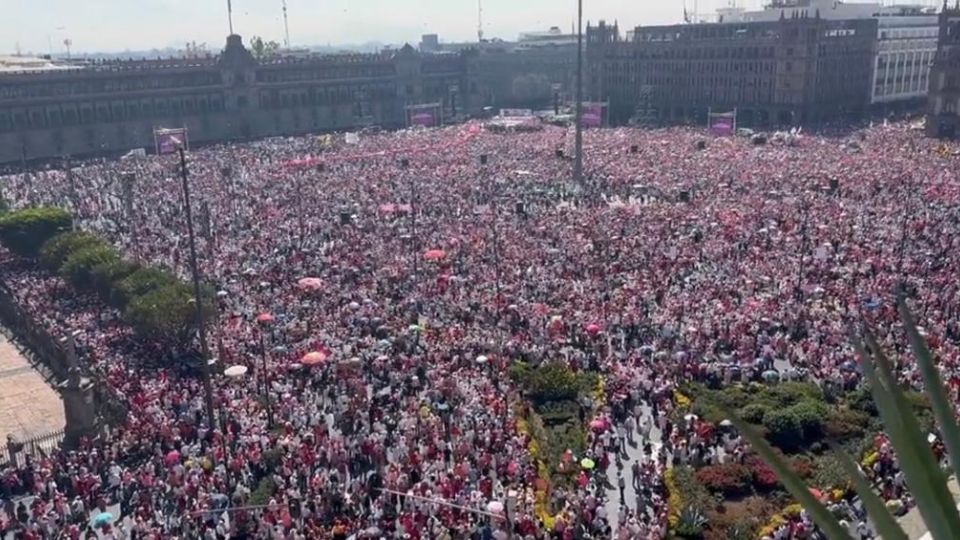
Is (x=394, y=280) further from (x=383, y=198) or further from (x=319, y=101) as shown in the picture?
(x=319, y=101)

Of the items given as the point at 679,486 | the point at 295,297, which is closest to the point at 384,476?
the point at 679,486

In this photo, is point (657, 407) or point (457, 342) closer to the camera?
point (657, 407)

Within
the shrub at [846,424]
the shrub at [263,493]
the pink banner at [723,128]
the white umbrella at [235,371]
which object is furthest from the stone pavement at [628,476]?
the pink banner at [723,128]

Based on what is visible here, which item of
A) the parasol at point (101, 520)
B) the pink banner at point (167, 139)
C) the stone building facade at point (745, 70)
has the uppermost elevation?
the stone building facade at point (745, 70)

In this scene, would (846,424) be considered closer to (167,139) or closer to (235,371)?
(235,371)

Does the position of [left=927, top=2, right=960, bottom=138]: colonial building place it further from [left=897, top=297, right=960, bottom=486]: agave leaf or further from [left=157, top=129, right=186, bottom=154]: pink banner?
[left=897, top=297, right=960, bottom=486]: agave leaf

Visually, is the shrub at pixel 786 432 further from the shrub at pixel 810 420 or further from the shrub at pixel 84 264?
the shrub at pixel 84 264
